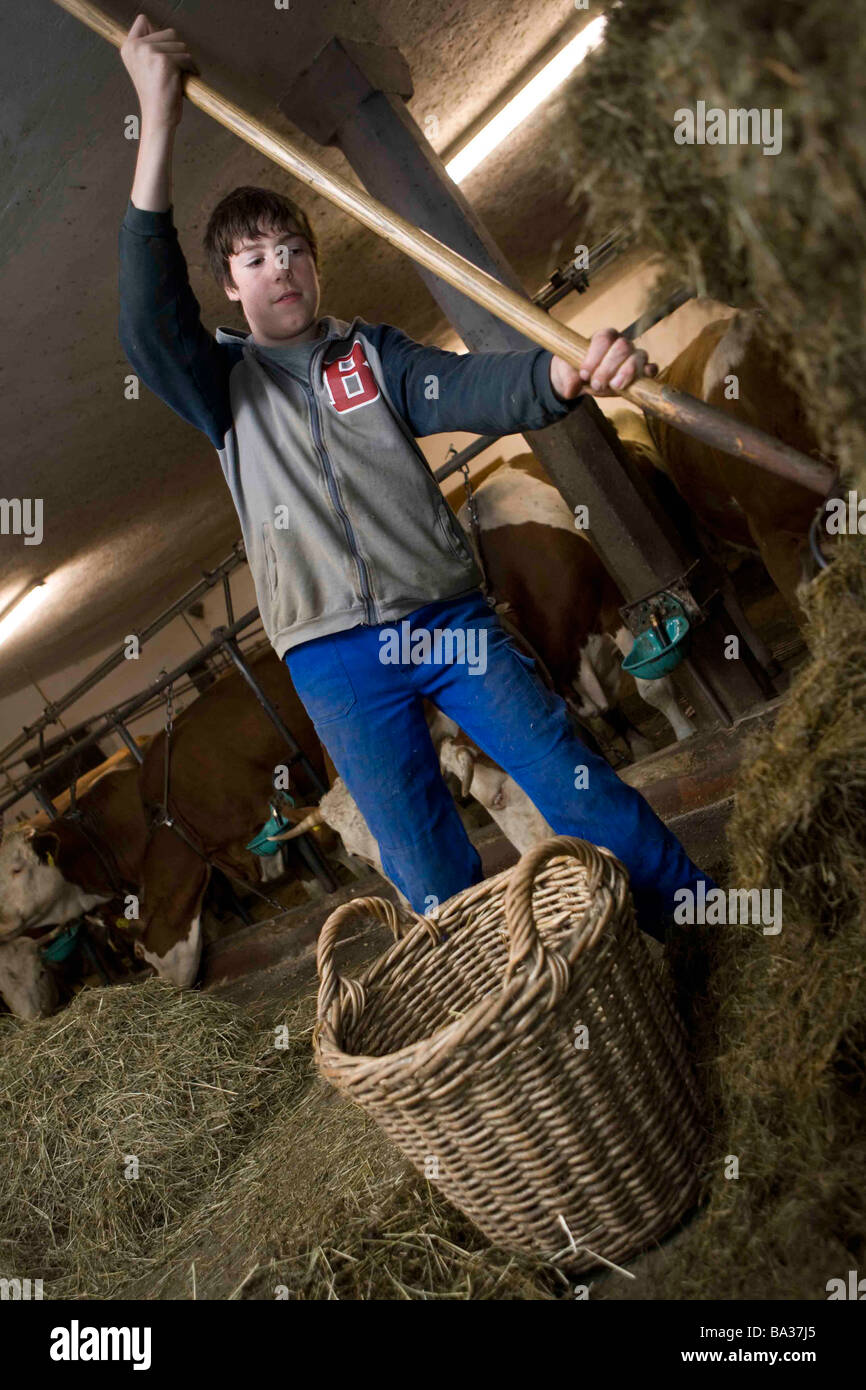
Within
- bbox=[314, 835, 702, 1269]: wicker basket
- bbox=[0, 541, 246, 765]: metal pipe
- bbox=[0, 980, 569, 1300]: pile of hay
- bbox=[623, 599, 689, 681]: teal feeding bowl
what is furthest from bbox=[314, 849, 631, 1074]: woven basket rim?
bbox=[0, 541, 246, 765]: metal pipe

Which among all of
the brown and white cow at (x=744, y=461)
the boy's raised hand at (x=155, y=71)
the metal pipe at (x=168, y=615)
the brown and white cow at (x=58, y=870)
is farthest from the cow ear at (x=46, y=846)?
the boy's raised hand at (x=155, y=71)

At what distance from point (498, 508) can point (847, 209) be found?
337 cm

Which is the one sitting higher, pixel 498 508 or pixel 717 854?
pixel 498 508

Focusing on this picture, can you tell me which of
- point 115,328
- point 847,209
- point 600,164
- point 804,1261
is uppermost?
point 115,328

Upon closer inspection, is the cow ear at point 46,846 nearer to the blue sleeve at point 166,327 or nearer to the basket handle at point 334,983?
the blue sleeve at point 166,327

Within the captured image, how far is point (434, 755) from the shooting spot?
2082 millimetres

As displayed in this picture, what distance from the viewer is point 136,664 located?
9.38 metres

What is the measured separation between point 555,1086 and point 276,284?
151cm

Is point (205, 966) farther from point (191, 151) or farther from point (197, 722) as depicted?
point (191, 151)

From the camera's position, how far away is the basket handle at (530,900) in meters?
1.36

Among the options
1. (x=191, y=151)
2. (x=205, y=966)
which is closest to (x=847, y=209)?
(x=191, y=151)

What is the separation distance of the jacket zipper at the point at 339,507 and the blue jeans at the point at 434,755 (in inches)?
2.6

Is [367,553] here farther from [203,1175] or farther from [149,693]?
[149,693]

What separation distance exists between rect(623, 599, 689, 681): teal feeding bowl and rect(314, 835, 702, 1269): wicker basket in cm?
169
